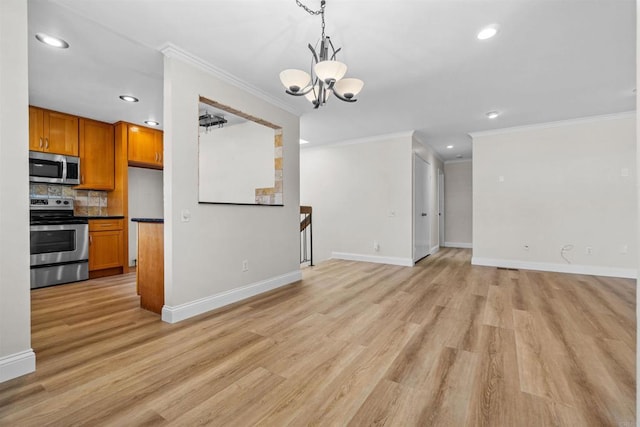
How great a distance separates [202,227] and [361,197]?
3581mm

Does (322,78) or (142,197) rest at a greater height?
(322,78)

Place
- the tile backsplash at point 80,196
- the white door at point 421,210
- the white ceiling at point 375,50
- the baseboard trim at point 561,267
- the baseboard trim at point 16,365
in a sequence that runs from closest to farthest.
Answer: the baseboard trim at point 16,365 → the white ceiling at point 375,50 → the tile backsplash at point 80,196 → the baseboard trim at point 561,267 → the white door at point 421,210

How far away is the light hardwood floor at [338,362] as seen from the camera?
1.40 meters

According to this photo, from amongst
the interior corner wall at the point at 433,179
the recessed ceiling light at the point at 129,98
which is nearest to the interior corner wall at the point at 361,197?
the interior corner wall at the point at 433,179

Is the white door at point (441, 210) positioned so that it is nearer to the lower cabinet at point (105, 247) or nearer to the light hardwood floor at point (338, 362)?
the light hardwood floor at point (338, 362)

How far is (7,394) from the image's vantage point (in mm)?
1520

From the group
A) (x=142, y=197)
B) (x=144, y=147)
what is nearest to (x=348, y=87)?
(x=144, y=147)

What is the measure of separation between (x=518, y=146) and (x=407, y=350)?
4579 millimetres

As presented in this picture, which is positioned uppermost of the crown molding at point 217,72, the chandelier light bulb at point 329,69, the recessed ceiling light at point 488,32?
the recessed ceiling light at point 488,32

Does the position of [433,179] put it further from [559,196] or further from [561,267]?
[561,267]

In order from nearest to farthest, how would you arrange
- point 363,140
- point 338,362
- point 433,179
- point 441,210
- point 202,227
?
point 338,362
point 202,227
point 363,140
point 433,179
point 441,210

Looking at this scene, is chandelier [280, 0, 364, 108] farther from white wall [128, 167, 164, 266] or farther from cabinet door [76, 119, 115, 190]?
white wall [128, 167, 164, 266]

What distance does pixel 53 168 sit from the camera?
3.99 metres

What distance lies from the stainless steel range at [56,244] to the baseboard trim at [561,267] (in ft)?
21.0
